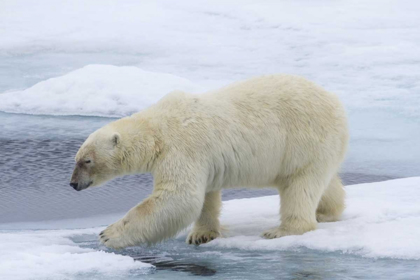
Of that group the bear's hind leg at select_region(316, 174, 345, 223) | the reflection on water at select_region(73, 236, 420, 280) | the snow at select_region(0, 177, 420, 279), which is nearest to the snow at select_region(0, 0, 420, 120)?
the snow at select_region(0, 177, 420, 279)

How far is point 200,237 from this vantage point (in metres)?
4.95

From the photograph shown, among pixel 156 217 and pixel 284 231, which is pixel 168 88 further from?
pixel 156 217

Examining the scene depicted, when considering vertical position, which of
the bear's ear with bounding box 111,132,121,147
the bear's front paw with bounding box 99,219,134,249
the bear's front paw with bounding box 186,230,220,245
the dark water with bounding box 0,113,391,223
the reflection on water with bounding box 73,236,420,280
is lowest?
the reflection on water with bounding box 73,236,420,280

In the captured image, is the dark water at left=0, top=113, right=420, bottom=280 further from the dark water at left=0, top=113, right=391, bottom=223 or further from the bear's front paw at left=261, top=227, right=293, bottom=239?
the bear's front paw at left=261, top=227, right=293, bottom=239

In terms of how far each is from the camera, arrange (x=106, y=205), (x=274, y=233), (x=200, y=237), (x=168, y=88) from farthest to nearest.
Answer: (x=168, y=88)
(x=106, y=205)
(x=200, y=237)
(x=274, y=233)

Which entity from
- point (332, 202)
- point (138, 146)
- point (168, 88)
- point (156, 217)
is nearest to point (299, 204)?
point (332, 202)

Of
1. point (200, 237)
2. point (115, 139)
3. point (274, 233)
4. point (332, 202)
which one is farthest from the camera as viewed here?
point (332, 202)

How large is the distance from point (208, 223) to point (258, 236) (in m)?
0.35

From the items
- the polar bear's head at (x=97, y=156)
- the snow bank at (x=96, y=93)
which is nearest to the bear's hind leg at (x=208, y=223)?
the polar bear's head at (x=97, y=156)

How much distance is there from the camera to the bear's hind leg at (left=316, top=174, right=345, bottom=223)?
536 centimetres

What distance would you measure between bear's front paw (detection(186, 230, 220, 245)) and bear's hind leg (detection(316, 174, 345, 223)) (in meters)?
0.87

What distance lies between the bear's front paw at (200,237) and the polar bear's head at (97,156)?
68 centimetres

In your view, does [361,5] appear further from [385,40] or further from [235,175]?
[235,175]

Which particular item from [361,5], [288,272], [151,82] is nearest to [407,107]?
[151,82]
